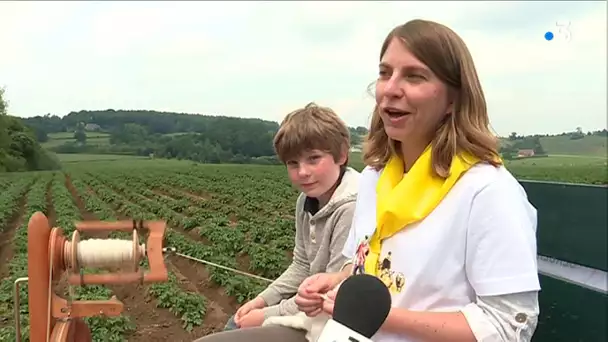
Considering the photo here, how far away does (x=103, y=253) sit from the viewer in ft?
3.60

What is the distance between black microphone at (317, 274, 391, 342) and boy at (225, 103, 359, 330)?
80cm

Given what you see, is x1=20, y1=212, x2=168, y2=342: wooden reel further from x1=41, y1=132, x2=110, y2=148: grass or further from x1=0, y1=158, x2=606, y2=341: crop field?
x1=41, y1=132, x2=110, y2=148: grass

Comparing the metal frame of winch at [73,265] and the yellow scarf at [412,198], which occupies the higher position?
the yellow scarf at [412,198]

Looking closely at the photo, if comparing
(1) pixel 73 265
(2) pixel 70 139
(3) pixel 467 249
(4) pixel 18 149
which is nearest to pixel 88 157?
(2) pixel 70 139

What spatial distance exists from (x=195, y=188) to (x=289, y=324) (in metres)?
3.03

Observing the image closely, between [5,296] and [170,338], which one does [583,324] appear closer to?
[170,338]

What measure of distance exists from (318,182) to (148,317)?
2929mm

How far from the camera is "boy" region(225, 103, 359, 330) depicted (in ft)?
4.99

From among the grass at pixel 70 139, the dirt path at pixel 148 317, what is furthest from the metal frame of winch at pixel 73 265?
the dirt path at pixel 148 317

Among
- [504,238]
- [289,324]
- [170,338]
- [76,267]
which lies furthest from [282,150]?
[170,338]

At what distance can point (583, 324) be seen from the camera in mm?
1302

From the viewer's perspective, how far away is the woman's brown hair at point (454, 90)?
39.6 inches

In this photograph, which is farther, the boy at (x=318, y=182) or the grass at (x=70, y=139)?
the grass at (x=70, y=139)

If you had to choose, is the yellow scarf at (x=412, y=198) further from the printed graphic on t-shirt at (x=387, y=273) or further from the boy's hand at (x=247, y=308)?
the boy's hand at (x=247, y=308)
